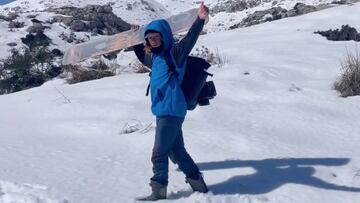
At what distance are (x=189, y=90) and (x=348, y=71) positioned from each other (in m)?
3.34

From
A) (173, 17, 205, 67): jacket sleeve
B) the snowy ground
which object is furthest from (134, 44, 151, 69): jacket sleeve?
the snowy ground

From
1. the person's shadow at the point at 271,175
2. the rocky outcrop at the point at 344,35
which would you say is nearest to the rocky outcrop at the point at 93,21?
the rocky outcrop at the point at 344,35

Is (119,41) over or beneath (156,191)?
over

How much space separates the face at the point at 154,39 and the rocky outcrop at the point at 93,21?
848 inches

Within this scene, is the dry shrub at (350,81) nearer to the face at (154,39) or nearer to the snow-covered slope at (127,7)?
the face at (154,39)

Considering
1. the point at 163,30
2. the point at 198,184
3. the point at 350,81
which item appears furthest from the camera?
the point at 350,81

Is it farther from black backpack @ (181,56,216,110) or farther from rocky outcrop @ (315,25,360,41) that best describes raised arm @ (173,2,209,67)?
rocky outcrop @ (315,25,360,41)

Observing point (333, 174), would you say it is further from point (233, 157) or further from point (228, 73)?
point (228, 73)

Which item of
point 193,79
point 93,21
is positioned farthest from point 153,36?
point 93,21

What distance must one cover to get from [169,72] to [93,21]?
24.2 m

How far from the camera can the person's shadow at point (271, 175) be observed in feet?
16.2

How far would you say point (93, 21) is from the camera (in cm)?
2841

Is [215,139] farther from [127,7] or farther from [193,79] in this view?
[127,7]

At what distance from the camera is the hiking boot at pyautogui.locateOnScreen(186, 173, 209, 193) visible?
477cm
